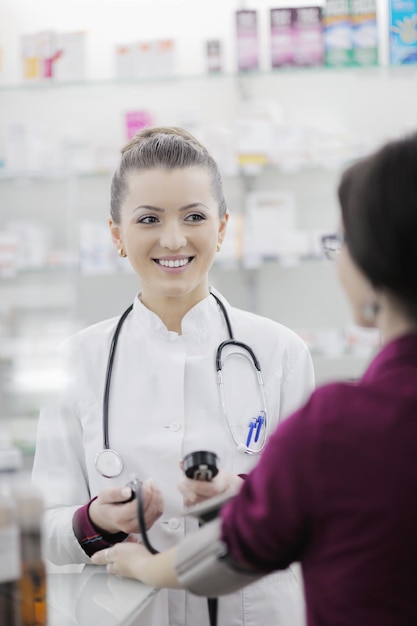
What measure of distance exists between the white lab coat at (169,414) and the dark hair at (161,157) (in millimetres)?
239

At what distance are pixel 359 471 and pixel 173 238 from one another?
2.52ft

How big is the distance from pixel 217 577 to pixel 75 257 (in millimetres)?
3041

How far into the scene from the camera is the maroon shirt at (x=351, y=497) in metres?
0.75

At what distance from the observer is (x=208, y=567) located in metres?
0.86

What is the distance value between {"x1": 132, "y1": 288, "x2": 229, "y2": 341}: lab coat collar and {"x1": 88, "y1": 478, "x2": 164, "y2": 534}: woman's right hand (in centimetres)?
40

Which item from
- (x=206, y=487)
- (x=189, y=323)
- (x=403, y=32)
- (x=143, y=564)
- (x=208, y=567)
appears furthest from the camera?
(x=403, y=32)

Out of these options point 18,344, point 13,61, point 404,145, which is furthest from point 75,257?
point 404,145

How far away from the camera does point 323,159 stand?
3637mm

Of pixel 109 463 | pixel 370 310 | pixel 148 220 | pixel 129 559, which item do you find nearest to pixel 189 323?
pixel 148 220

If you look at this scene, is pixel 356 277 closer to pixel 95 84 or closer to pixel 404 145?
pixel 404 145

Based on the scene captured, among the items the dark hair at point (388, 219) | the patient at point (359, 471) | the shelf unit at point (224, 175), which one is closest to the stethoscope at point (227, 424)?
the patient at point (359, 471)

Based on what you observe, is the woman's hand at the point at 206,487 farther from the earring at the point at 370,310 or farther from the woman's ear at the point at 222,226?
the woman's ear at the point at 222,226

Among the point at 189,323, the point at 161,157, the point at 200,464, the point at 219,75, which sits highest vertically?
the point at 219,75

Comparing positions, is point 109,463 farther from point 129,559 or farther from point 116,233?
point 116,233
